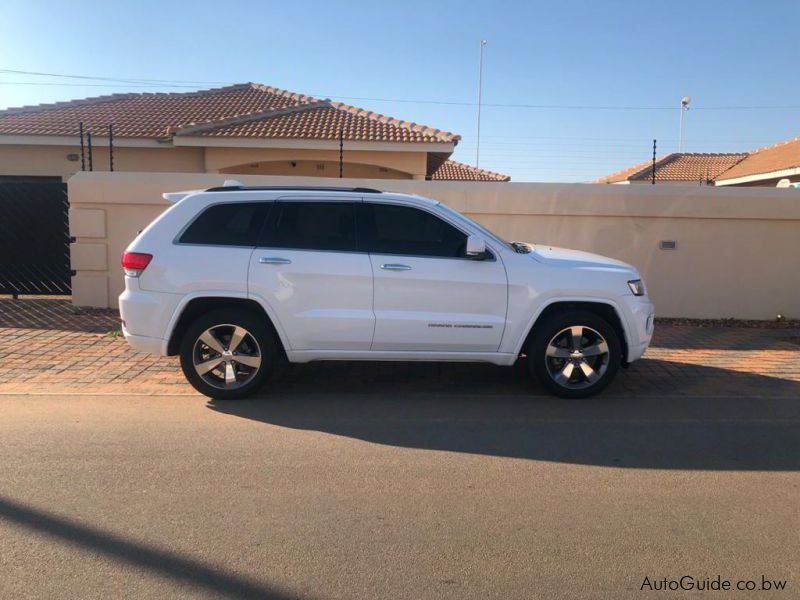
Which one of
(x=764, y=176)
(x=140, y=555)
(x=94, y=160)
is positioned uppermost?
(x=764, y=176)

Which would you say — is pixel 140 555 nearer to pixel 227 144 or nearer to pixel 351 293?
pixel 351 293

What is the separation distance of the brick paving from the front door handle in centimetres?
136

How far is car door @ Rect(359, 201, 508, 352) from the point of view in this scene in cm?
601

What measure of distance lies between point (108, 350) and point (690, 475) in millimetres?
6585

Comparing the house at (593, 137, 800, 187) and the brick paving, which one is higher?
the house at (593, 137, 800, 187)

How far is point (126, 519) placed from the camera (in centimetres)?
381

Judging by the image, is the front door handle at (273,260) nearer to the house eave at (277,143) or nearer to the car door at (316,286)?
the car door at (316,286)

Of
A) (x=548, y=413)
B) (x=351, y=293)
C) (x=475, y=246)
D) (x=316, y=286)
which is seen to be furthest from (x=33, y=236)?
(x=548, y=413)

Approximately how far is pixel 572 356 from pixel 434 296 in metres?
1.46

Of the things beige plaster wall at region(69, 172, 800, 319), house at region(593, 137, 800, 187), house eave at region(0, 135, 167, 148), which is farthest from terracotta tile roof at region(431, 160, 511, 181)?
beige plaster wall at region(69, 172, 800, 319)

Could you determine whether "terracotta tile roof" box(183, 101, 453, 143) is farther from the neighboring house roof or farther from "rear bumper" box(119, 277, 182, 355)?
the neighboring house roof

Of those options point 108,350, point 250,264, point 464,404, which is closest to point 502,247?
point 464,404

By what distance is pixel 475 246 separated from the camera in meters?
5.92

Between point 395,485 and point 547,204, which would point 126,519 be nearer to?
point 395,485
